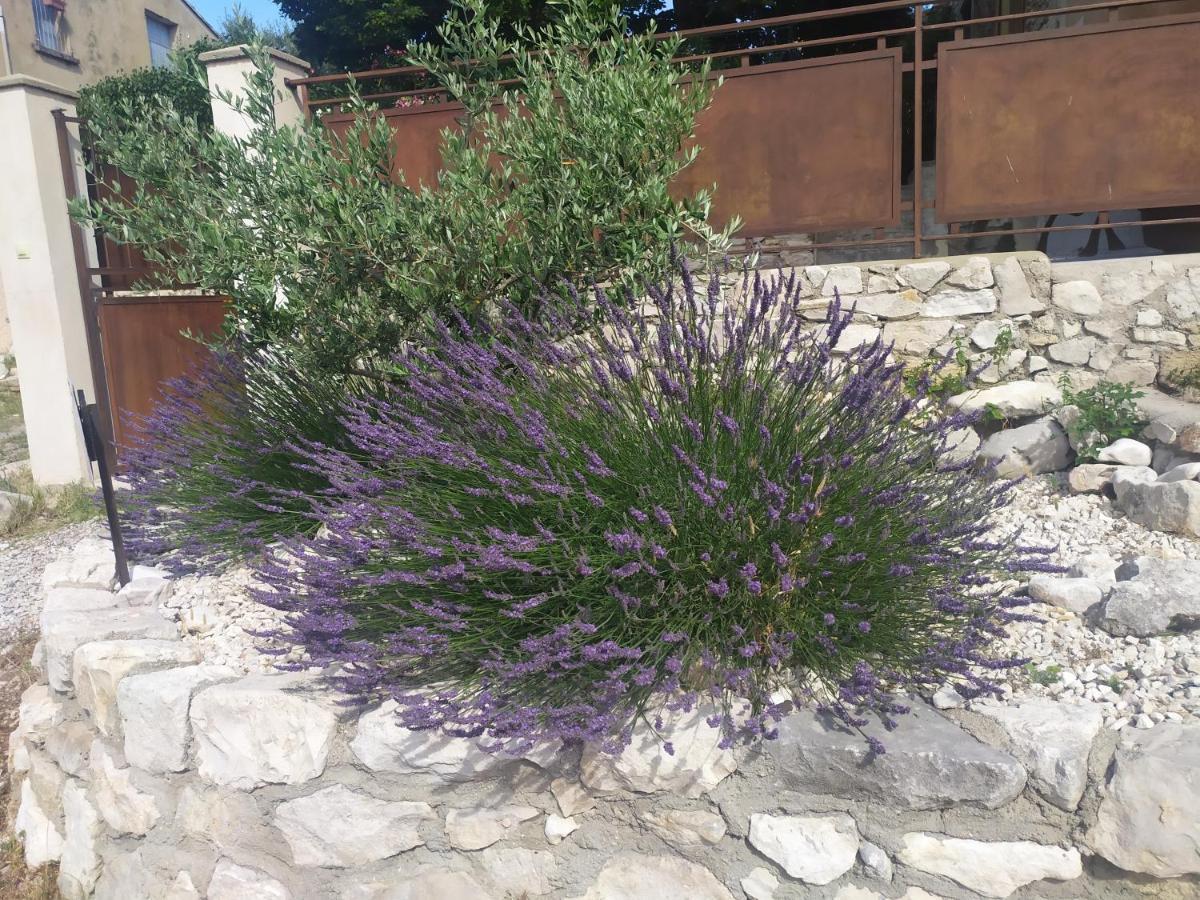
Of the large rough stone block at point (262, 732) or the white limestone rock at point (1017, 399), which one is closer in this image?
the large rough stone block at point (262, 732)

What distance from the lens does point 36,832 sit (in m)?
3.61

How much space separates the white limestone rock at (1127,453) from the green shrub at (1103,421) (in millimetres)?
64

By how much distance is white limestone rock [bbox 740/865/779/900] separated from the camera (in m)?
2.28

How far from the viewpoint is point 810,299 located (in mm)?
Result: 4844

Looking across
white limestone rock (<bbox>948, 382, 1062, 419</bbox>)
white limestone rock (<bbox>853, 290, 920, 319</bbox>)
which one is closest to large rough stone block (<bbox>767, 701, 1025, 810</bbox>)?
white limestone rock (<bbox>948, 382, 1062, 419</bbox>)

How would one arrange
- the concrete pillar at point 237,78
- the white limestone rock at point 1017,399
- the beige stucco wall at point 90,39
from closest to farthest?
1. the white limestone rock at point 1017,399
2. the concrete pillar at point 237,78
3. the beige stucco wall at point 90,39

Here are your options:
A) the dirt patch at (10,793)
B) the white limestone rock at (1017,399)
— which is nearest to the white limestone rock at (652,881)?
the dirt patch at (10,793)

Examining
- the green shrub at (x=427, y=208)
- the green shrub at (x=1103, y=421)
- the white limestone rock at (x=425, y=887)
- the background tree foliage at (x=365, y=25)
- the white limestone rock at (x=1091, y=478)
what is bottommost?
the white limestone rock at (x=425, y=887)

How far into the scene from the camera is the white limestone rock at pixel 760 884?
228 cm

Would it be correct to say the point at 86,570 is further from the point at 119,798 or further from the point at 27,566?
the point at 27,566

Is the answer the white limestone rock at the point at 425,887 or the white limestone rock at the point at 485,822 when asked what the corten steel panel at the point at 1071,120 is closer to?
the white limestone rock at the point at 485,822

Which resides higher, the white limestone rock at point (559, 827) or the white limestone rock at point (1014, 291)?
the white limestone rock at point (1014, 291)

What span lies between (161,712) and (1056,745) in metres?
2.55

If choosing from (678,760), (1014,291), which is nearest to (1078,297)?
(1014,291)
